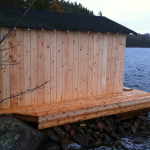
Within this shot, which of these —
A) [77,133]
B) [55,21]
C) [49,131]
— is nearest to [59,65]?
[55,21]

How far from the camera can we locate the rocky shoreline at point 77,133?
14.6 feet

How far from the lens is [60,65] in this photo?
6004mm

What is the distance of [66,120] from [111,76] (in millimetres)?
2512

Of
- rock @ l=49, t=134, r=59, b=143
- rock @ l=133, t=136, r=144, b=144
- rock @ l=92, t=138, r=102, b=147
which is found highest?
rock @ l=49, t=134, r=59, b=143

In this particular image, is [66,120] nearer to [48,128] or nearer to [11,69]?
[48,128]

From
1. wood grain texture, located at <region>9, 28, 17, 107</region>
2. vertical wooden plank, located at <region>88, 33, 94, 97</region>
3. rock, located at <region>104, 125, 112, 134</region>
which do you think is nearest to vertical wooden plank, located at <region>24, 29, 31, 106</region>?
wood grain texture, located at <region>9, 28, 17, 107</region>

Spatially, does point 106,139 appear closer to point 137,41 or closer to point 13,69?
point 13,69

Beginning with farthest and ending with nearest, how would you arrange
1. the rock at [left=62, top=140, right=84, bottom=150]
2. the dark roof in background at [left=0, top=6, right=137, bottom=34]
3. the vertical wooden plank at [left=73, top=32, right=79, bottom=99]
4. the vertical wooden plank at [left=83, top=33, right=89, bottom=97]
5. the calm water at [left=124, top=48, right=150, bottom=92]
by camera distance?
the calm water at [left=124, top=48, right=150, bottom=92], the vertical wooden plank at [left=83, top=33, right=89, bottom=97], the vertical wooden plank at [left=73, top=32, right=79, bottom=99], the dark roof in background at [left=0, top=6, right=137, bottom=34], the rock at [left=62, top=140, right=84, bottom=150]

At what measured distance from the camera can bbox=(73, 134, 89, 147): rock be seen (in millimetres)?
5441

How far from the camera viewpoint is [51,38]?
572 cm

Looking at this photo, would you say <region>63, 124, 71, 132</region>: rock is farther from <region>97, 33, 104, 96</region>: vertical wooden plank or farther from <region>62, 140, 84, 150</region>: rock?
<region>97, 33, 104, 96</region>: vertical wooden plank

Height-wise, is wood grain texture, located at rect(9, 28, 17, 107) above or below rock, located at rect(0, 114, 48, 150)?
above

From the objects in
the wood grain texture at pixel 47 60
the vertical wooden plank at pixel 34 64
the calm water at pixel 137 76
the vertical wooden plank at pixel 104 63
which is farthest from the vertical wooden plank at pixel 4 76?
the calm water at pixel 137 76

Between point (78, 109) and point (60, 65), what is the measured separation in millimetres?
1456
